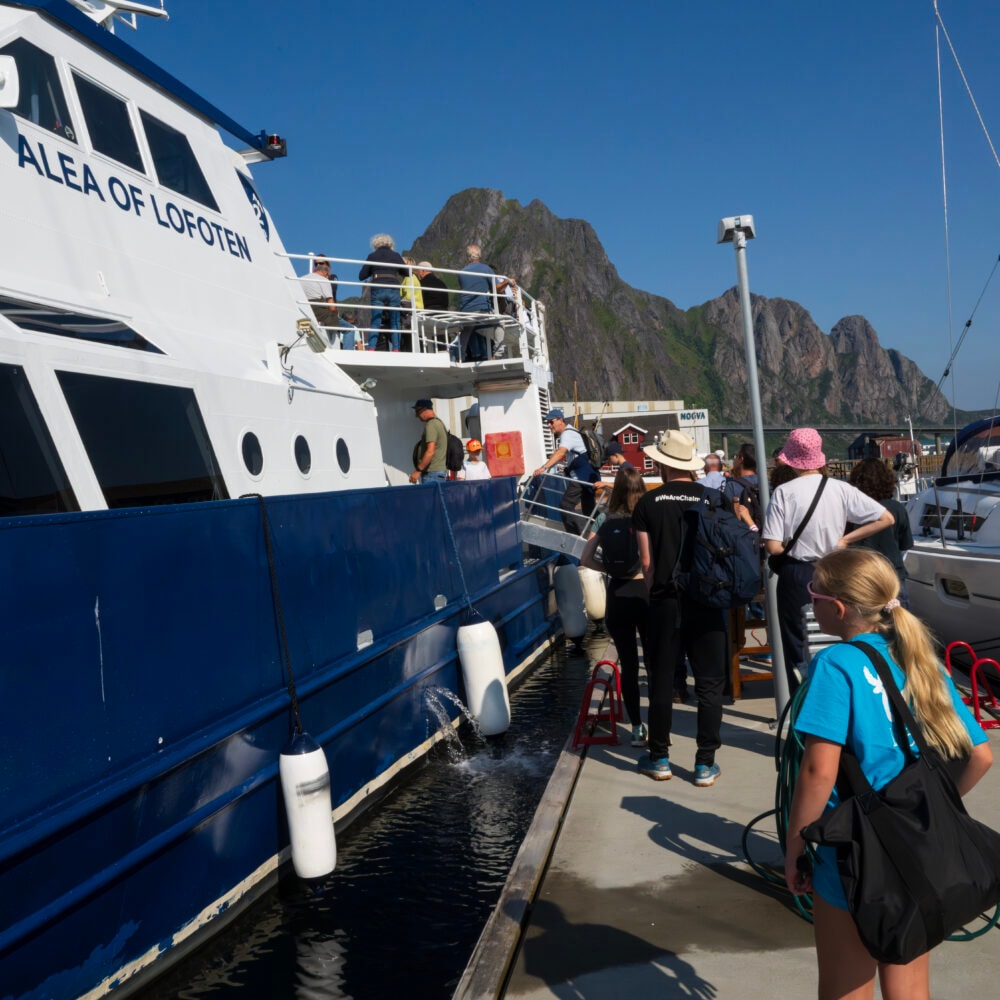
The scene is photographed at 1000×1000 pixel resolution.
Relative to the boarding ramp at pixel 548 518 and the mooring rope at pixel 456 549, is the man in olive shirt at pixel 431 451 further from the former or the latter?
the mooring rope at pixel 456 549

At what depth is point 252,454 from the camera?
6141mm

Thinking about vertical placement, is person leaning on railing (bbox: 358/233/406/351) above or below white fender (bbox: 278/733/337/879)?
above

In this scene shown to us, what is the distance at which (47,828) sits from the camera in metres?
3.15

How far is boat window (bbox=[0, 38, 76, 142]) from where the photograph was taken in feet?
18.3

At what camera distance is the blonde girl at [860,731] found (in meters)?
2.11

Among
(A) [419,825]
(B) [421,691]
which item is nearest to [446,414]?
(B) [421,691]

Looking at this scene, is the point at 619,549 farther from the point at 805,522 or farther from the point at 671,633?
the point at 805,522

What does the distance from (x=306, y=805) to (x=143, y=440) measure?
213 cm

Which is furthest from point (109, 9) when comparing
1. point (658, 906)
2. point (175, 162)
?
point (658, 906)

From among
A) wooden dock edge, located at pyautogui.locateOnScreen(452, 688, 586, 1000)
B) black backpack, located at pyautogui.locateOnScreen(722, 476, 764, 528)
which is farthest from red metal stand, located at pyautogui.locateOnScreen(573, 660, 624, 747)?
black backpack, located at pyautogui.locateOnScreen(722, 476, 764, 528)

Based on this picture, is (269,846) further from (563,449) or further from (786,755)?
(563,449)

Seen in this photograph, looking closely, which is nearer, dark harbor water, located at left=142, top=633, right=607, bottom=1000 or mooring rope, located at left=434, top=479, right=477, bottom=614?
dark harbor water, located at left=142, top=633, right=607, bottom=1000

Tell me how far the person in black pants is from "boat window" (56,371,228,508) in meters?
2.49

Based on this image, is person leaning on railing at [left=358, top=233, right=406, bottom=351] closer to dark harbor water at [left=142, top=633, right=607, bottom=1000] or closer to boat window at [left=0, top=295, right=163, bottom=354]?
boat window at [left=0, top=295, right=163, bottom=354]
